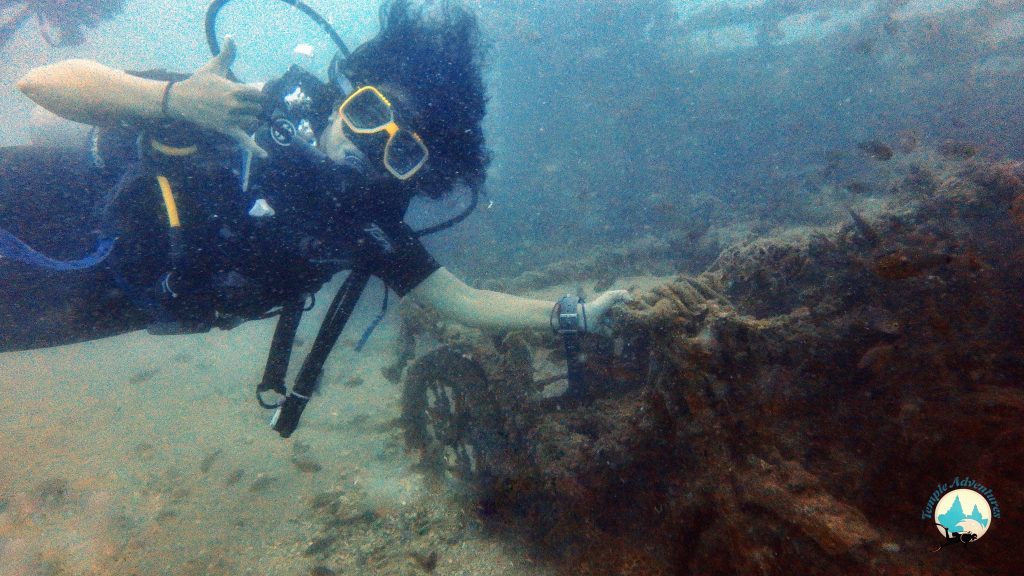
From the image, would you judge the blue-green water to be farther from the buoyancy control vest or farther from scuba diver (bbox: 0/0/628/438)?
the buoyancy control vest

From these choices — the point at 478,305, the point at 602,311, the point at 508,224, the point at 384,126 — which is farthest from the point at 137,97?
the point at 508,224

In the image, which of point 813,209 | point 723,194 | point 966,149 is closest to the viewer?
point 966,149

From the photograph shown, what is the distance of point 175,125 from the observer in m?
2.76

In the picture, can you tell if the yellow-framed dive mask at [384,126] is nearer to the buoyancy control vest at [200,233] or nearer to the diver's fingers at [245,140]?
the buoyancy control vest at [200,233]

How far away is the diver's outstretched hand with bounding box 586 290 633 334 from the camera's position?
325cm

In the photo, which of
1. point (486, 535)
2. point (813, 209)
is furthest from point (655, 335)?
point (813, 209)

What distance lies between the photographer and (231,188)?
2895mm

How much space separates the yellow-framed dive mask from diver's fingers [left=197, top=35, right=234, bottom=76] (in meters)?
0.75

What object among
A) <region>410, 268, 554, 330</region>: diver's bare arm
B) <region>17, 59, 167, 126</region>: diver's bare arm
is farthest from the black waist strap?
<region>17, 59, 167, 126</region>: diver's bare arm

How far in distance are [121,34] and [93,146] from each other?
56.7 meters

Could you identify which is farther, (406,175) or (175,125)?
(406,175)

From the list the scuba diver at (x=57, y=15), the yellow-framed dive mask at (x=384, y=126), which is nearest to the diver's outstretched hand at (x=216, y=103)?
the yellow-framed dive mask at (x=384, y=126)

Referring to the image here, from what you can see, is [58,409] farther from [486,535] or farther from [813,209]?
[813,209]

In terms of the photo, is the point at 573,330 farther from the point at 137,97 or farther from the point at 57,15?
the point at 57,15
